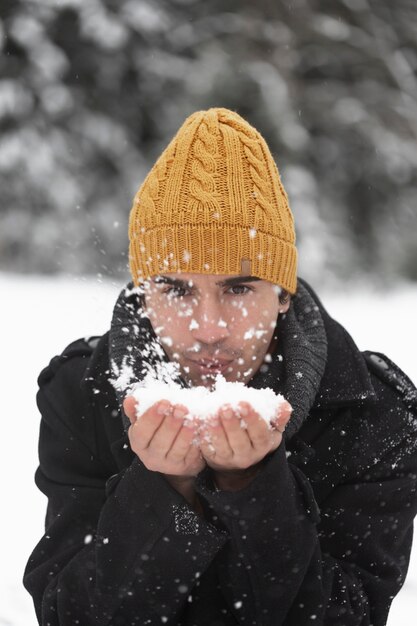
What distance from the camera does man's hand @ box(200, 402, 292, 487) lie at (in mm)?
1519

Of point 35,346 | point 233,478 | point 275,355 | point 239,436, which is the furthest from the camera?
point 35,346

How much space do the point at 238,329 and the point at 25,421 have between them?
2702 mm

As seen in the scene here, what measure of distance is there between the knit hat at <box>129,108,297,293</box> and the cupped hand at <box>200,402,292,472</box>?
47 centimetres

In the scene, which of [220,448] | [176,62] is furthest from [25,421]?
[176,62]

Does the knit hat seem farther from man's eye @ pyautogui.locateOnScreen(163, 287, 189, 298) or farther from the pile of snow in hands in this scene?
the pile of snow in hands

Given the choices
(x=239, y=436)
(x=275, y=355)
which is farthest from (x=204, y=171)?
(x=239, y=436)

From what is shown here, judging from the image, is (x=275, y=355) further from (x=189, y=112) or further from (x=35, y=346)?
(x=189, y=112)

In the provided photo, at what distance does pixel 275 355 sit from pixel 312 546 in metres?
0.52

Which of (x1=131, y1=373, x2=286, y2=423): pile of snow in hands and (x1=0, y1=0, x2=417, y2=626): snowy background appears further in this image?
(x1=0, y1=0, x2=417, y2=626): snowy background

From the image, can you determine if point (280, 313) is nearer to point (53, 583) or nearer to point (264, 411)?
point (264, 411)

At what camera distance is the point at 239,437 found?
1.53m

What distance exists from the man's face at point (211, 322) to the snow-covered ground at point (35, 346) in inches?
48.0

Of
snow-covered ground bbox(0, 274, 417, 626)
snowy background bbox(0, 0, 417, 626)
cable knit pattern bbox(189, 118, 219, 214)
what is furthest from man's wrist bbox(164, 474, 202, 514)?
snowy background bbox(0, 0, 417, 626)

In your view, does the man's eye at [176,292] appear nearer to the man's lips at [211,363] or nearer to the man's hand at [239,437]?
the man's lips at [211,363]
